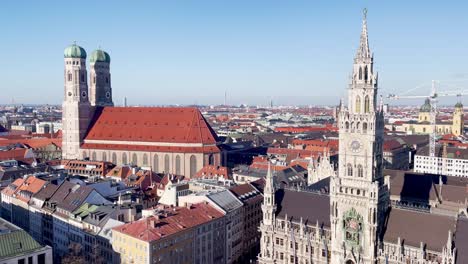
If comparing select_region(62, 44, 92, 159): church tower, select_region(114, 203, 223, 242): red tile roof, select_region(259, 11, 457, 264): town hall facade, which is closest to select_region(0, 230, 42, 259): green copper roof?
select_region(114, 203, 223, 242): red tile roof

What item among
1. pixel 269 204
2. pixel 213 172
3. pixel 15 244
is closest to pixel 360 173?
pixel 269 204

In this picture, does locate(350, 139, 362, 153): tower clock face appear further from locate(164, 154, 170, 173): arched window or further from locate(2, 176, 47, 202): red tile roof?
locate(164, 154, 170, 173): arched window

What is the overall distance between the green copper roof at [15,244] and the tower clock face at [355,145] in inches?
2065

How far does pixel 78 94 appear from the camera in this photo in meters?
175

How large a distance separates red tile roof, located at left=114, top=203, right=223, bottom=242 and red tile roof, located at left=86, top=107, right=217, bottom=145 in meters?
72.0

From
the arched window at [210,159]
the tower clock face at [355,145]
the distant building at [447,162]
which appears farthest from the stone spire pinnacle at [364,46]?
the distant building at [447,162]

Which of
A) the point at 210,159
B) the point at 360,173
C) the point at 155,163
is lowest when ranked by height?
the point at 155,163

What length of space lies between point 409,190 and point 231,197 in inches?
1701

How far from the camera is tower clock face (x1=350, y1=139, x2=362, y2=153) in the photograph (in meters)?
74.7

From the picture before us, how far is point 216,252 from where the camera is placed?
9575 centimetres

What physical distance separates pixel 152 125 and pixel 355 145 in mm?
111920

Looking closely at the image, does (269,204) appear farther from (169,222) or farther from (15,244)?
(15,244)

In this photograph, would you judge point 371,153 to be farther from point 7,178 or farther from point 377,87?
point 7,178

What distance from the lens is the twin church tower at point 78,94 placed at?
571 feet
